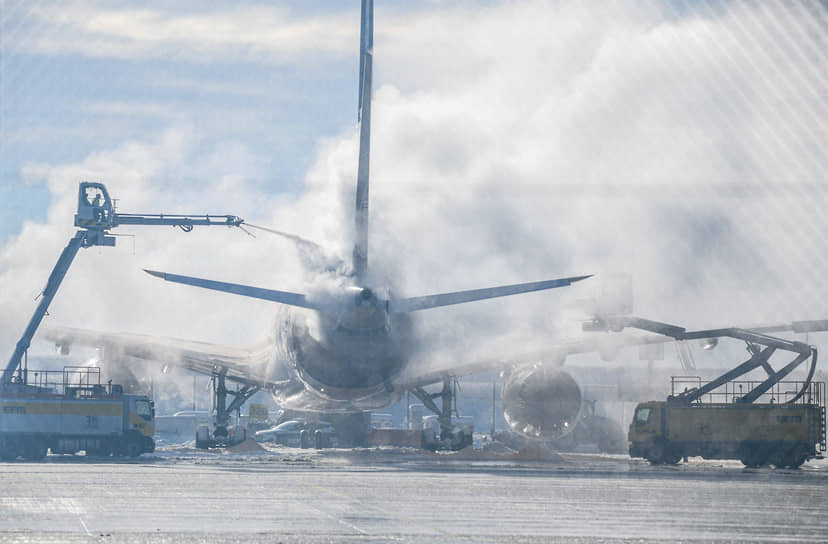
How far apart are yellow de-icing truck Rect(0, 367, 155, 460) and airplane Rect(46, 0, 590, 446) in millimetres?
6378

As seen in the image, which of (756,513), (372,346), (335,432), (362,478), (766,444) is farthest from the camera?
(335,432)

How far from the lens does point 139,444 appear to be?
159 ft

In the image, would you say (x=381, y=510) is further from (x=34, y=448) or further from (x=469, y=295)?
(x=34, y=448)

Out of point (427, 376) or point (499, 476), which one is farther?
point (427, 376)

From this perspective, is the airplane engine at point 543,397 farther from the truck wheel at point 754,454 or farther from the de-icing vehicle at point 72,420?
the de-icing vehicle at point 72,420

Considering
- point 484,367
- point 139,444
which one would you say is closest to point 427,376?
point 484,367

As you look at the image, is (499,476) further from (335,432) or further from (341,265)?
(335,432)

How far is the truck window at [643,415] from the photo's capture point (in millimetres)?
47228

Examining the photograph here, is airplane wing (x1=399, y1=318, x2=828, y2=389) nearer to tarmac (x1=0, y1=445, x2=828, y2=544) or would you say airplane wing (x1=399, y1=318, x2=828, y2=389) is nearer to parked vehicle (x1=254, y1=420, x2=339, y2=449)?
tarmac (x1=0, y1=445, x2=828, y2=544)

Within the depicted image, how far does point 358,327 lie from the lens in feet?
117

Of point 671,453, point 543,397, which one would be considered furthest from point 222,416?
point 671,453

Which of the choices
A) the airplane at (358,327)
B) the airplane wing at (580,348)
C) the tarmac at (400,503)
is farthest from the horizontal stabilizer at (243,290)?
the airplane wing at (580,348)

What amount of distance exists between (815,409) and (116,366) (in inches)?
1230

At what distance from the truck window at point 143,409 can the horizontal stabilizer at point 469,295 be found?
686 inches
